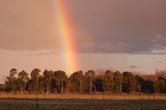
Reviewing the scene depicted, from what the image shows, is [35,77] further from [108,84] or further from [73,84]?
[108,84]

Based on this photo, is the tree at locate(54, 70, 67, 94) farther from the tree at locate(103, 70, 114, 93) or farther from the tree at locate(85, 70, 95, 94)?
the tree at locate(103, 70, 114, 93)

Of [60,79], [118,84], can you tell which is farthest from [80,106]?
[60,79]

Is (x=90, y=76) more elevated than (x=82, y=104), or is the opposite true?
(x=90, y=76)

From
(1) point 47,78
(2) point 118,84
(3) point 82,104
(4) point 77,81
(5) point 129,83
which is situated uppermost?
(1) point 47,78

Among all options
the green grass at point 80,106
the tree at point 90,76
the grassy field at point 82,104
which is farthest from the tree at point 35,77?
the green grass at point 80,106

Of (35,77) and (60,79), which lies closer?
(35,77)

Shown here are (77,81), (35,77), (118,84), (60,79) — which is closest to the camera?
(118,84)

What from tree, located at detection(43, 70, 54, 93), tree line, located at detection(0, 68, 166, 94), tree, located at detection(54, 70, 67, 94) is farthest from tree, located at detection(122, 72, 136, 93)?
tree, located at detection(43, 70, 54, 93)

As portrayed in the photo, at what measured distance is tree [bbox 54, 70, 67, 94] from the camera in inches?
4390

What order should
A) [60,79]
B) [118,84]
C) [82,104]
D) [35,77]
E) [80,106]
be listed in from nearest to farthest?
[80,106]
[82,104]
[118,84]
[35,77]
[60,79]

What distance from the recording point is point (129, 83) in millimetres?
112562

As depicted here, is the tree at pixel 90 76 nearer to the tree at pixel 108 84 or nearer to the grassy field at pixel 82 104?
the tree at pixel 108 84

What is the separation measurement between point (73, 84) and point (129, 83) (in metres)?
17.9

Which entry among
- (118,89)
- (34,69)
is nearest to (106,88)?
(118,89)
